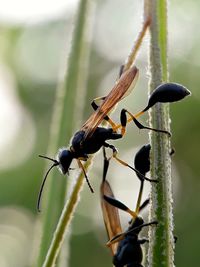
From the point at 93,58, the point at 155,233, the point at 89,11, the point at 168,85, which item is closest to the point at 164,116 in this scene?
the point at 168,85

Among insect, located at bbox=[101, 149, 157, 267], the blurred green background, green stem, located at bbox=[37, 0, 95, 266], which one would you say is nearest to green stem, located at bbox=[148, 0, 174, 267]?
green stem, located at bbox=[37, 0, 95, 266]

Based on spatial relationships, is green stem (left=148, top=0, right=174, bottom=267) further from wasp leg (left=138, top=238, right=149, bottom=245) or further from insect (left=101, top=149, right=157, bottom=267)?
wasp leg (left=138, top=238, right=149, bottom=245)

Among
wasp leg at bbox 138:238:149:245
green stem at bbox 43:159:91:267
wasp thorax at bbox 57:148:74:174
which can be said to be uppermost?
wasp thorax at bbox 57:148:74:174

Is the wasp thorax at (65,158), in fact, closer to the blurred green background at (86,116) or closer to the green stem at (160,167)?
the green stem at (160,167)

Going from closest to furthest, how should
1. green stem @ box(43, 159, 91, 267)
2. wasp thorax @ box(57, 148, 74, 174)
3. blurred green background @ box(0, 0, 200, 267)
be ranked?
green stem @ box(43, 159, 91, 267)
wasp thorax @ box(57, 148, 74, 174)
blurred green background @ box(0, 0, 200, 267)

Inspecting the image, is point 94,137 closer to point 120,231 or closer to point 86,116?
point 120,231

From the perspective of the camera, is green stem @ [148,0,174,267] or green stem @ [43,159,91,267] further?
green stem @ [43,159,91,267]

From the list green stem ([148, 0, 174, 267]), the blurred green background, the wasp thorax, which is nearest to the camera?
green stem ([148, 0, 174, 267])

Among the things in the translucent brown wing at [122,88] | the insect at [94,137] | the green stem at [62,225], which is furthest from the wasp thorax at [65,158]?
the green stem at [62,225]
